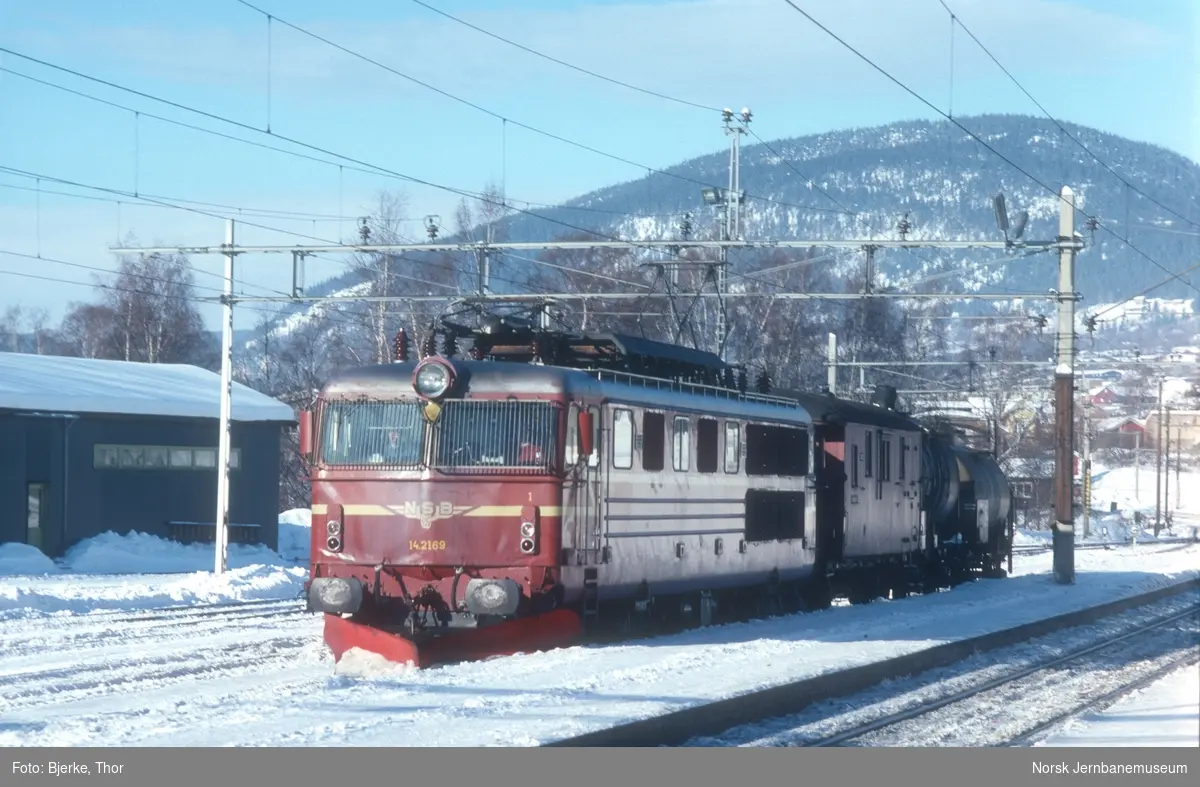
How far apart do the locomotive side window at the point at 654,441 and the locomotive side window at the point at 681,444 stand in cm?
29

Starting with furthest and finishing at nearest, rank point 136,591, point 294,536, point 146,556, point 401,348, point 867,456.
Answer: point 294,536
point 146,556
point 136,591
point 867,456
point 401,348

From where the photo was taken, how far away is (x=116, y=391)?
1602 inches

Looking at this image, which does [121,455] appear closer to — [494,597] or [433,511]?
[433,511]

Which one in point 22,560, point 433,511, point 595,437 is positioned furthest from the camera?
point 22,560

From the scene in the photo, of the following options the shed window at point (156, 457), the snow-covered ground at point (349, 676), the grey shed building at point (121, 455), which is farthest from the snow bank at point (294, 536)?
the snow-covered ground at point (349, 676)

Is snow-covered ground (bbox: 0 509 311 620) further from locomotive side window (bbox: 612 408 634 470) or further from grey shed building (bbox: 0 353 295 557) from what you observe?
locomotive side window (bbox: 612 408 634 470)

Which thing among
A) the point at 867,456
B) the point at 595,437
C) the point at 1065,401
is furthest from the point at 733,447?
the point at 1065,401

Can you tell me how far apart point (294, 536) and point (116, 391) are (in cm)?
911

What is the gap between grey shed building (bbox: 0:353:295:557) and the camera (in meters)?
37.3

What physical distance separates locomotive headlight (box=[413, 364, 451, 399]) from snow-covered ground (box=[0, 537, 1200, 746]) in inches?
117

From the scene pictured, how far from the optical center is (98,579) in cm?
3152

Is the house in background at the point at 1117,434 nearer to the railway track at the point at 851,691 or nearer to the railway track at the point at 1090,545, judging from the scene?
the railway track at the point at 1090,545

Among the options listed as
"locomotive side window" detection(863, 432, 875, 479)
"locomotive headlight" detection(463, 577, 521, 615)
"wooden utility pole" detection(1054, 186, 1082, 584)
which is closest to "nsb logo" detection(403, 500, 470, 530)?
"locomotive headlight" detection(463, 577, 521, 615)

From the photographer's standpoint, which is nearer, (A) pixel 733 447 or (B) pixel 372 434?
(B) pixel 372 434
